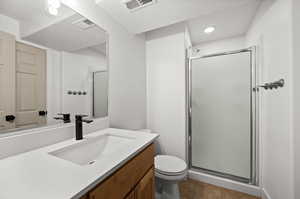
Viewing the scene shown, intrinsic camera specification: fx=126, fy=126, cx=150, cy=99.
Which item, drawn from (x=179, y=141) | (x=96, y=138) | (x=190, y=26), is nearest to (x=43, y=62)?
(x=96, y=138)

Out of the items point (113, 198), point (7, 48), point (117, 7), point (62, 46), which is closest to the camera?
point (113, 198)

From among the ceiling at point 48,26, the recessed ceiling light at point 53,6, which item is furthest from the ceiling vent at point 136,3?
the recessed ceiling light at point 53,6

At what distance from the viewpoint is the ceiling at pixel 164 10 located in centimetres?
117

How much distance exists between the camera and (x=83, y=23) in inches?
42.9

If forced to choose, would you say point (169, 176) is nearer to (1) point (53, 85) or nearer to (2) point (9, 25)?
(1) point (53, 85)

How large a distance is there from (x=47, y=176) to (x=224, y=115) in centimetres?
186

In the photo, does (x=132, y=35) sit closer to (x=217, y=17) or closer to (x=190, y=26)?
(x=190, y=26)

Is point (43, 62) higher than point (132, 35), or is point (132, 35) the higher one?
point (132, 35)

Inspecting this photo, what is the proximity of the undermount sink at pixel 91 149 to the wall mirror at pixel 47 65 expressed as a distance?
247 millimetres

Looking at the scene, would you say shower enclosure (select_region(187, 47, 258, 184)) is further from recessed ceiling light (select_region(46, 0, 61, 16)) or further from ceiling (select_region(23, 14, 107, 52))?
recessed ceiling light (select_region(46, 0, 61, 16))

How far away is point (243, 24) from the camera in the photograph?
187 centimetres

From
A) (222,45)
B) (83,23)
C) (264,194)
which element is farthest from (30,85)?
(222,45)

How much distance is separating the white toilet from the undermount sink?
539mm

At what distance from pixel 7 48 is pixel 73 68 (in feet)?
1.27
